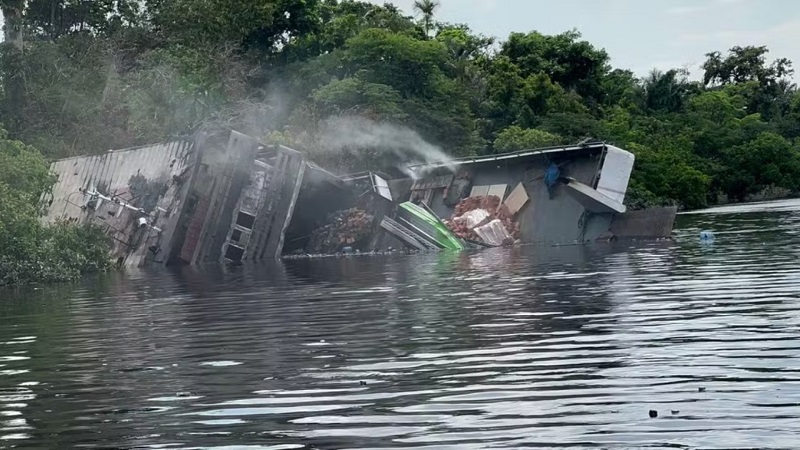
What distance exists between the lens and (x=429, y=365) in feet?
49.2

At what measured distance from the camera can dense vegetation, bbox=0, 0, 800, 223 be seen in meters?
65.0

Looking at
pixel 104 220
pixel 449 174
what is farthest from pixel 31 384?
pixel 449 174

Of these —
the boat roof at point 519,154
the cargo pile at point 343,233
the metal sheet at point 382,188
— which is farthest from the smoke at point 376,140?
→ the cargo pile at point 343,233

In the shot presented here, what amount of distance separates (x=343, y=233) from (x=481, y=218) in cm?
572

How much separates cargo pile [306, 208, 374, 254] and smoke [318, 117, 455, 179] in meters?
10.4

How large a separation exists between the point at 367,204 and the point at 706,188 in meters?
42.8

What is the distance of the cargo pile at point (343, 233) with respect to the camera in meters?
50.4

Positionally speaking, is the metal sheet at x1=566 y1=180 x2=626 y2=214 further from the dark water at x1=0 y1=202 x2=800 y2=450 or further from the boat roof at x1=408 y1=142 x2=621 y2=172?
the dark water at x1=0 y1=202 x2=800 y2=450

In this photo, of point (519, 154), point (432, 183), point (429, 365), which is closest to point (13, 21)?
point (432, 183)

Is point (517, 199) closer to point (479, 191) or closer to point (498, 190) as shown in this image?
point (498, 190)

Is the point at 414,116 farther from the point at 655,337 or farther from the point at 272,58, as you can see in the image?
the point at 655,337

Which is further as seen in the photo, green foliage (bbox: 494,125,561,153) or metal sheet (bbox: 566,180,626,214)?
green foliage (bbox: 494,125,561,153)

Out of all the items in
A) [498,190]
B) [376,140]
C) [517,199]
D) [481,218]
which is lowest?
[481,218]

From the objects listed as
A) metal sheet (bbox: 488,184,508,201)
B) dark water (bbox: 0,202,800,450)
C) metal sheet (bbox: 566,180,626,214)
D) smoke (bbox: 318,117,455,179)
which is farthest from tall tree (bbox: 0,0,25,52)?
dark water (bbox: 0,202,800,450)
